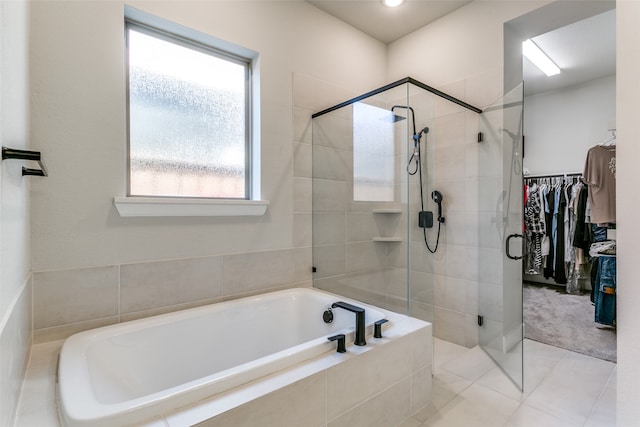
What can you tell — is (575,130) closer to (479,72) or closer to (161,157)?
(479,72)

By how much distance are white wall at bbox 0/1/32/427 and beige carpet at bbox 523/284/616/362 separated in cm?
327

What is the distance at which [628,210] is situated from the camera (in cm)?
137

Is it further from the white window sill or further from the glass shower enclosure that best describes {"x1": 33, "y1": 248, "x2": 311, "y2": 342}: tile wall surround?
the glass shower enclosure

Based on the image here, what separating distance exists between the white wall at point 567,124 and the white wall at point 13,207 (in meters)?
5.45

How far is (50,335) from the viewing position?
1451 mm

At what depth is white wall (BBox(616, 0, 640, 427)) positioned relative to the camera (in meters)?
1.35

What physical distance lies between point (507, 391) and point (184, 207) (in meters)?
2.22

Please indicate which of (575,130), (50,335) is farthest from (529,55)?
(50,335)

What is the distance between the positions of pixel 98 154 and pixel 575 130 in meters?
5.42

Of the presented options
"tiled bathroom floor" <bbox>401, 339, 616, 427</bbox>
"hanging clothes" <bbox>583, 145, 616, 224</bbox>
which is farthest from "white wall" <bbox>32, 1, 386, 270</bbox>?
"hanging clothes" <bbox>583, 145, 616, 224</bbox>

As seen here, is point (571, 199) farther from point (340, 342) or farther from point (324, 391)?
point (324, 391)

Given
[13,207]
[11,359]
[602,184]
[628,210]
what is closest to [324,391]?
[11,359]

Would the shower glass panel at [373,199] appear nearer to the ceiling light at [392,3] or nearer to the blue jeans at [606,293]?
the ceiling light at [392,3]

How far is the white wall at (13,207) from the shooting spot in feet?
2.61
